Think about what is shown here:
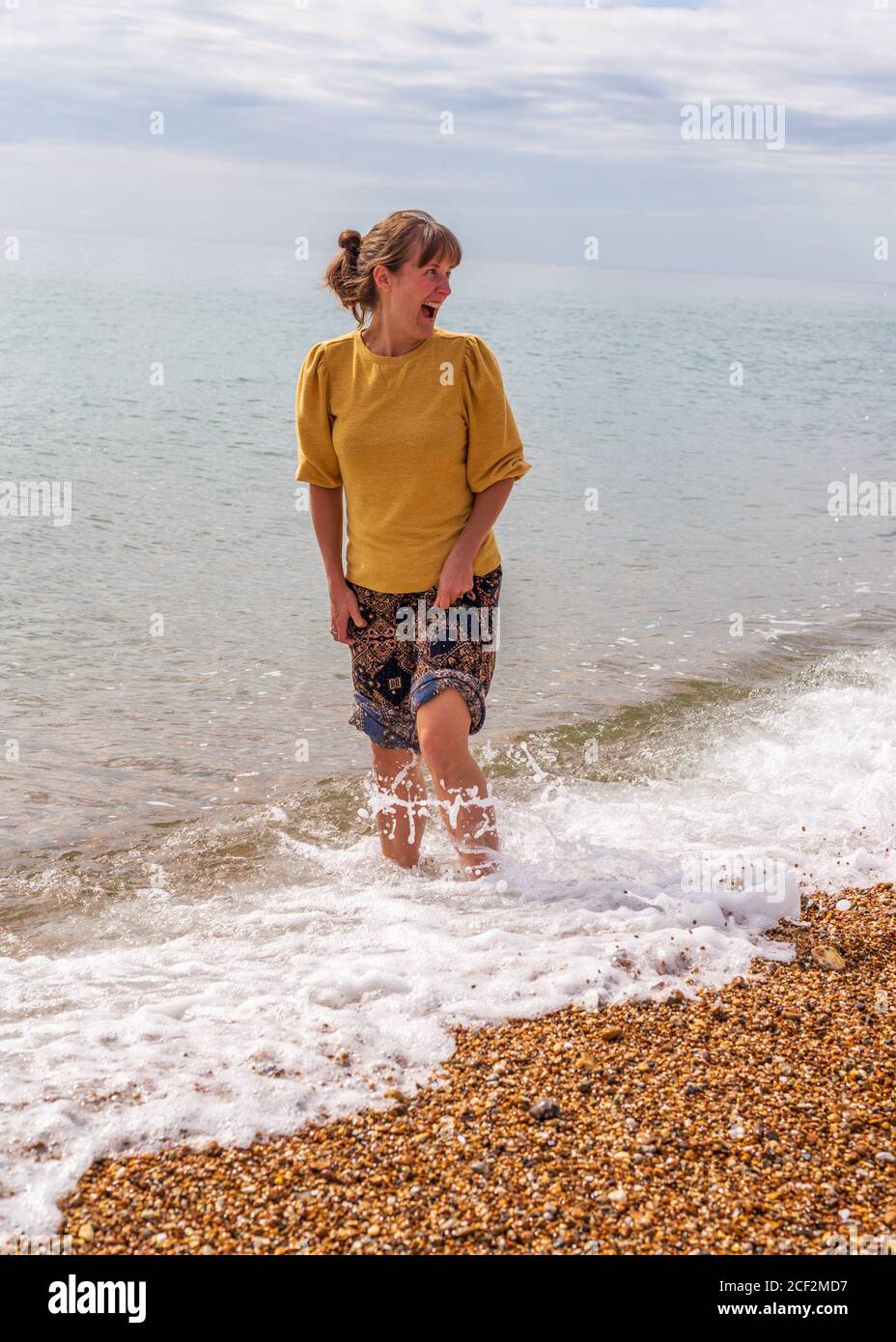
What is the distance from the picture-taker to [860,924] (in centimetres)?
417

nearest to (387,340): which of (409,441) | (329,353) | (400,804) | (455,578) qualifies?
(329,353)

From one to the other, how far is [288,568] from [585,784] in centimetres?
568

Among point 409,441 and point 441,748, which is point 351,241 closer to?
point 409,441

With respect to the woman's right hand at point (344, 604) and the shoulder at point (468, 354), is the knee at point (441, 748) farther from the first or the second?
the shoulder at point (468, 354)

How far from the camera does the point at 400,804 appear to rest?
4.67 meters

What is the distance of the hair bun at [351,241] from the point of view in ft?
12.9

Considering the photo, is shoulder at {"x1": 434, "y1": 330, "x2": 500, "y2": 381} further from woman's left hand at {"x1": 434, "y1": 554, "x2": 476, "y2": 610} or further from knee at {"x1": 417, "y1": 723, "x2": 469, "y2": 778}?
knee at {"x1": 417, "y1": 723, "x2": 469, "y2": 778}

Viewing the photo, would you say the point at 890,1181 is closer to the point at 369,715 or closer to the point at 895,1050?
the point at 895,1050

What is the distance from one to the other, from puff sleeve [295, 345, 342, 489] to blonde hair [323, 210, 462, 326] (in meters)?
0.22

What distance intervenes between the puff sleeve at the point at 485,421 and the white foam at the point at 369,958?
160cm

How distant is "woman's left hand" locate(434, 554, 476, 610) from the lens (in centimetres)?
393

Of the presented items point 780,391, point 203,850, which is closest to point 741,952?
point 203,850

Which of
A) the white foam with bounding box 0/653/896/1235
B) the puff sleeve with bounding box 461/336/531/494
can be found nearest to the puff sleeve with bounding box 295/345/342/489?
the puff sleeve with bounding box 461/336/531/494
